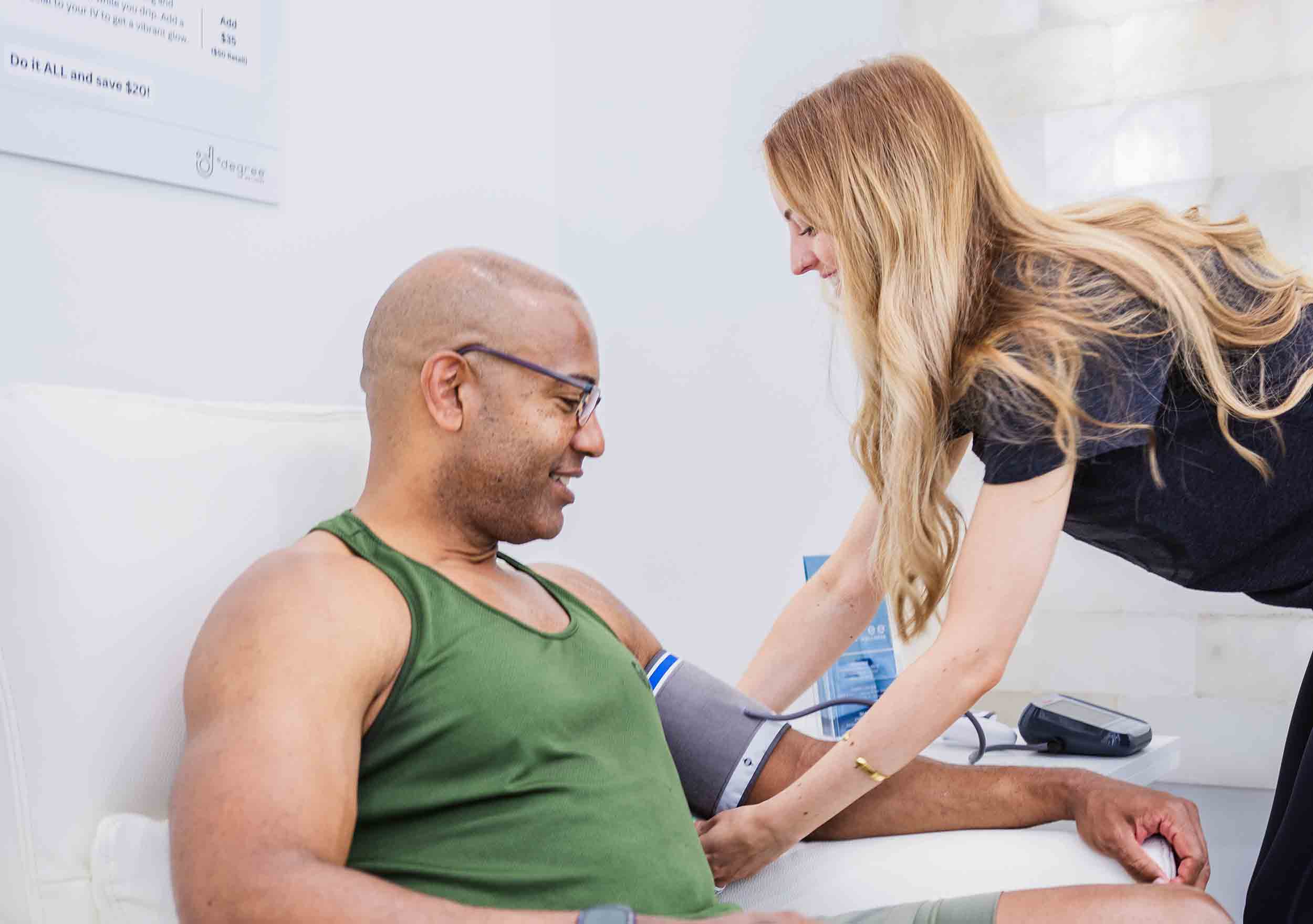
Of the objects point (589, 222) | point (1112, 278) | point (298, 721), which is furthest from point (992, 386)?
point (589, 222)

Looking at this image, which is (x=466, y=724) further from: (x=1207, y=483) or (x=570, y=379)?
(x=1207, y=483)

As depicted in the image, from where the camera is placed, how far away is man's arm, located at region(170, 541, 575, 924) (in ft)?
2.73

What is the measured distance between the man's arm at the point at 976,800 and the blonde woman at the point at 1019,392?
3cm

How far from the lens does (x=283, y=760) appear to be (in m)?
0.87

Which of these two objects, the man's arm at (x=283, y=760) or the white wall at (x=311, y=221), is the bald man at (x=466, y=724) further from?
the white wall at (x=311, y=221)

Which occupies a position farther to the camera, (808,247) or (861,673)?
(861,673)

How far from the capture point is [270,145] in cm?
159

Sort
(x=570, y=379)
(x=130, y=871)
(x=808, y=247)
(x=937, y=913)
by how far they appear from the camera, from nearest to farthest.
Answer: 1. (x=130, y=871)
2. (x=937, y=913)
3. (x=570, y=379)
4. (x=808, y=247)

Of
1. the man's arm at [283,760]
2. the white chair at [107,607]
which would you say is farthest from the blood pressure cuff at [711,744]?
the man's arm at [283,760]

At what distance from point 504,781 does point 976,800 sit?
593 millimetres

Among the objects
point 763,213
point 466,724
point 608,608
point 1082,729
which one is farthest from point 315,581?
point 763,213

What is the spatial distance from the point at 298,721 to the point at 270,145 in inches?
37.5

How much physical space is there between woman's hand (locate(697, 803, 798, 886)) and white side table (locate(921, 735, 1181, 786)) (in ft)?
1.19

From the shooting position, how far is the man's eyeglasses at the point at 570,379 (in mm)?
1176
